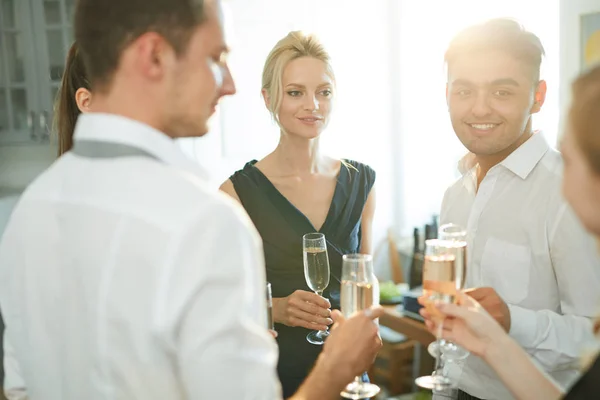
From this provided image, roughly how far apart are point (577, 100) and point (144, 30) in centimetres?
73

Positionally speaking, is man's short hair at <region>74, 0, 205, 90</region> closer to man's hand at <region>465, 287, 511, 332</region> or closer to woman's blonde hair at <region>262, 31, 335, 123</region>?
man's hand at <region>465, 287, 511, 332</region>

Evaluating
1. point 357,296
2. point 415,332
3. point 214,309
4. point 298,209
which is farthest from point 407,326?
point 214,309

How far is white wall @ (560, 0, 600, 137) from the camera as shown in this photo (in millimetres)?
3215

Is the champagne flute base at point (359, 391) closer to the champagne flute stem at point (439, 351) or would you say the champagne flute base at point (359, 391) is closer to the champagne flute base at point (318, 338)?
the champagne flute stem at point (439, 351)

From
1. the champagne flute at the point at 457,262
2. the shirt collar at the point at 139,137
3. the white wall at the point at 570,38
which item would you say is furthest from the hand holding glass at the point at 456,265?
the white wall at the point at 570,38

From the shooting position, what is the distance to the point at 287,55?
2.19m

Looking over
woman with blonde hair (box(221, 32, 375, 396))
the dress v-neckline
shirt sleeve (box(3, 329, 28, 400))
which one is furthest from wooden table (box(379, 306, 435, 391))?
shirt sleeve (box(3, 329, 28, 400))

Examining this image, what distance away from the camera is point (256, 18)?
14.4 ft

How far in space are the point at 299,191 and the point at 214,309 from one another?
1431 millimetres

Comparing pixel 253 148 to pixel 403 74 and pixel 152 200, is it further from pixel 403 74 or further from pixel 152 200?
pixel 152 200

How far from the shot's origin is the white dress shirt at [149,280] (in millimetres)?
808

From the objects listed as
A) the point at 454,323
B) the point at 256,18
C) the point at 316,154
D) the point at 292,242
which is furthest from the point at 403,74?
the point at 454,323

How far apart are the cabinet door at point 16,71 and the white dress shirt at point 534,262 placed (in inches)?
132

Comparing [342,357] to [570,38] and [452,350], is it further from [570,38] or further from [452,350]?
[570,38]
